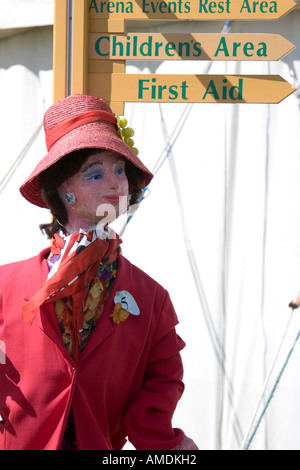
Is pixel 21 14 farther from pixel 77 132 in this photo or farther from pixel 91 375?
pixel 91 375

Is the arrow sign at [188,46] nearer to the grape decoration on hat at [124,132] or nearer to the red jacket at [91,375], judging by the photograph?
the grape decoration on hat at [124,132]

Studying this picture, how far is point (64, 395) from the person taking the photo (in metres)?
1.22

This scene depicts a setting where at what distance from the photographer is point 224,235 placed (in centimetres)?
252

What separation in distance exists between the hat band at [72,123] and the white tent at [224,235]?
3.92 ft

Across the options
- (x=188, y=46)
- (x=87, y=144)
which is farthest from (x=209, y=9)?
(x=87, y=144)

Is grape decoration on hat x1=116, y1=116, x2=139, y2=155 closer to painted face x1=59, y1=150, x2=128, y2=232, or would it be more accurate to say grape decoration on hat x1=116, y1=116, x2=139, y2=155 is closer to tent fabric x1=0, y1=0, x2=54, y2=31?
painted face x1=59, y1=150, x2=128, y2=232

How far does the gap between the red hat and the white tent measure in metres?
1.18

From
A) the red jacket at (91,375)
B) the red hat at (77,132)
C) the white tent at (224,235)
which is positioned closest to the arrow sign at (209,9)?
the red hat at (77,132)

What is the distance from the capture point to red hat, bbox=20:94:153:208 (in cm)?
125

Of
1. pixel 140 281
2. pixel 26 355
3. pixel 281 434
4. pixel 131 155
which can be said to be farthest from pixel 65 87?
pixel 281 434

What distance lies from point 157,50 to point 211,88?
13 centimetres

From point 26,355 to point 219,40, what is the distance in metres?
0.71

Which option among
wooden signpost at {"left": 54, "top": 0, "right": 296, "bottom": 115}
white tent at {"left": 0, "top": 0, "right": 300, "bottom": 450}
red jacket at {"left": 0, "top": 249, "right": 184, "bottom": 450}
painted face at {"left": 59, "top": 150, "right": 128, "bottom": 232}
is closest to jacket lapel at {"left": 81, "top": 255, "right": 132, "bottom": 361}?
red jacket at {"left": 0, "top": 249, "right": 184, "bottom": 450}

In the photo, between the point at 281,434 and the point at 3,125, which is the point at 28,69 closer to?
the point at 3,125
